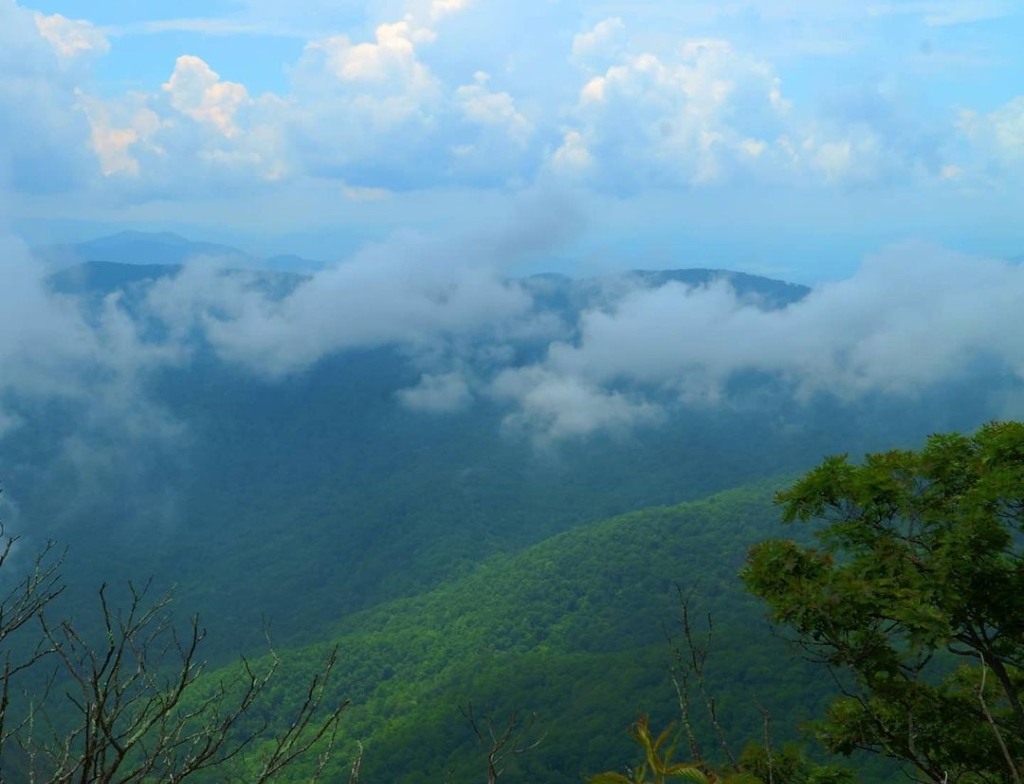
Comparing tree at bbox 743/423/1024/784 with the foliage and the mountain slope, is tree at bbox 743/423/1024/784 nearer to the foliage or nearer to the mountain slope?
the foliage

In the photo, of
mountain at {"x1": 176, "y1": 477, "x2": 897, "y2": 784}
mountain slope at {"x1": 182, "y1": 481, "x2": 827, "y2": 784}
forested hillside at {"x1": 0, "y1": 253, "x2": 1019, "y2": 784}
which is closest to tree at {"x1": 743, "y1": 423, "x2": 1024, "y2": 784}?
forested hillside at {"x1": 0, "y1": 253, "x2": 1019, "y2": 784}

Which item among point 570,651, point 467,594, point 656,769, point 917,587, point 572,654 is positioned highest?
point 656,769

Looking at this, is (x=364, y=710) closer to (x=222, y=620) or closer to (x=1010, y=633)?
(x=222, y=620)

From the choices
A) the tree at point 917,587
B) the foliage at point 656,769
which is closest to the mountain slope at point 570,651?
the tree at point 917,587

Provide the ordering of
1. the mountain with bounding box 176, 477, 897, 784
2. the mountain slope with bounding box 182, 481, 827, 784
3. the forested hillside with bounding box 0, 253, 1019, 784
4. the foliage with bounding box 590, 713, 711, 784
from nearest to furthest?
1. the foliage with bounding box 590, 713, 711, 784
2. the mountain with bounding box 176, 477, 897, 784
3. the mountain slope with bounding box 182, 481, 827, 784
4. the forested hillside with bounding box 0, 253, 1019, 784

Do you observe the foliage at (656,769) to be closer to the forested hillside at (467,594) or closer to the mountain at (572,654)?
the forested hillside at (467,594)

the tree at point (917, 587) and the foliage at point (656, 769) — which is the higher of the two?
the foliage at point (656, 769)

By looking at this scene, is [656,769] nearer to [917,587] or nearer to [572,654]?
[917,587]

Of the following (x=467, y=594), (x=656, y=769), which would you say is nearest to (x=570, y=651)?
(x=467, y=594)
